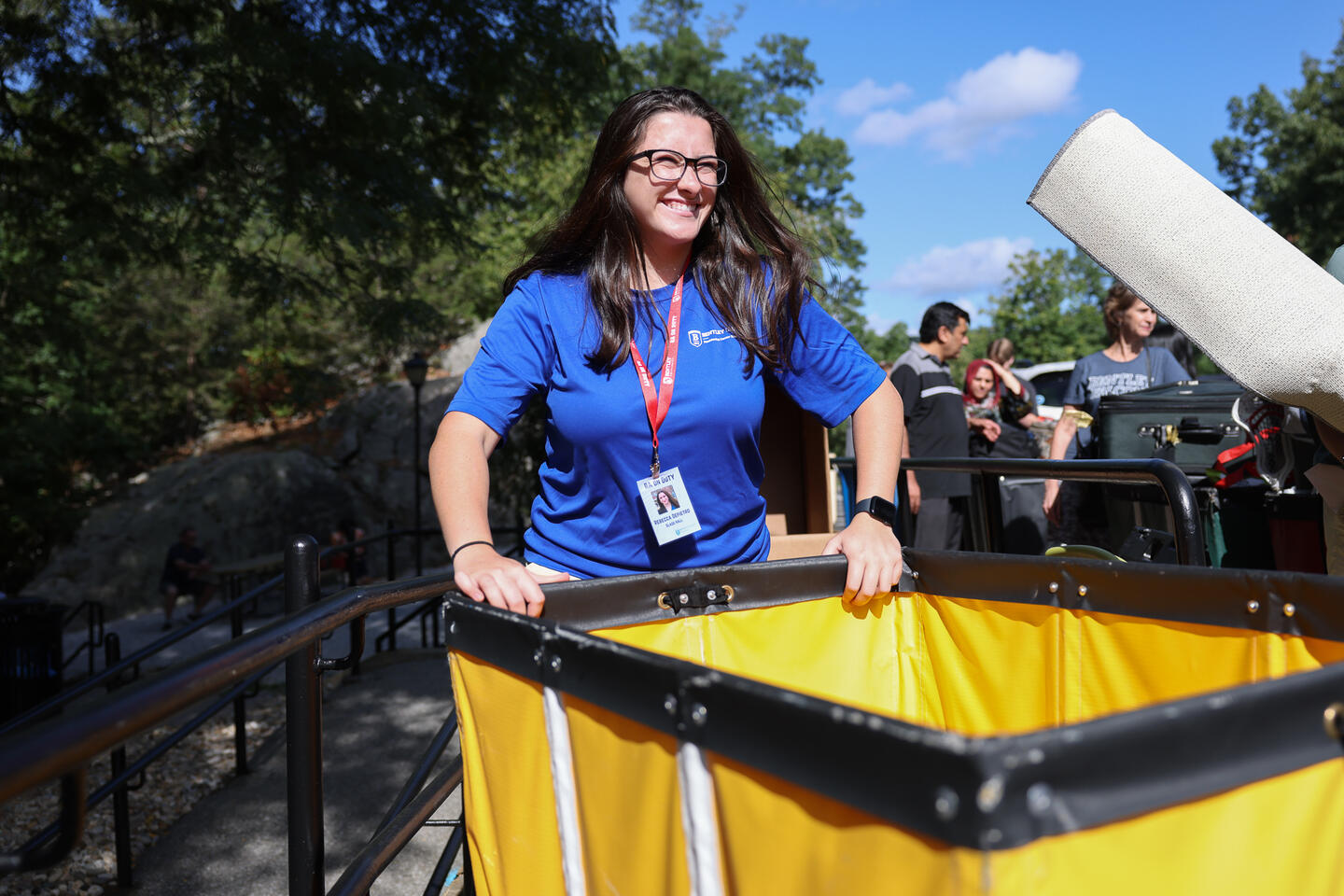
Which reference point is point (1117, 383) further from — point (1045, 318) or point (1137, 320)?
point (1045, 318)

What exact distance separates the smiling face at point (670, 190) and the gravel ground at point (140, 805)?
3.65 m

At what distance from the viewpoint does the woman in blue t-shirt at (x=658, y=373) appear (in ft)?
6.13

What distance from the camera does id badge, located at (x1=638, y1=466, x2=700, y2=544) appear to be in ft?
6.12

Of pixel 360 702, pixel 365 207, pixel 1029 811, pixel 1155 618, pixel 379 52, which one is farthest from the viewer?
pixel 379 52

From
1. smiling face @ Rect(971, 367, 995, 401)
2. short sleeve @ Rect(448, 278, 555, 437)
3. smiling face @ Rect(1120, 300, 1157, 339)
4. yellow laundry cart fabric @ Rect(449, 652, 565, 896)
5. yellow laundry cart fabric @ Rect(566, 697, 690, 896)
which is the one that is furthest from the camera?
smiling face @ Rect(971, 367, 995, 401)

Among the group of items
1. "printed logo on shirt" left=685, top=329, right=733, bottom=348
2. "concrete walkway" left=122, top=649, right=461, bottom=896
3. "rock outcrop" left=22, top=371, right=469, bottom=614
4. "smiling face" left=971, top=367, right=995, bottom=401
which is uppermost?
"smiling face" left=971, top=367, right=995, bottom=401

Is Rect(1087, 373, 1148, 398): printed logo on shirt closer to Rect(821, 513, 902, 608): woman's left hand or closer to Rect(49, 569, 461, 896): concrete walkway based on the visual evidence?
Rect(49, 569, 461, 896): concrete walkway

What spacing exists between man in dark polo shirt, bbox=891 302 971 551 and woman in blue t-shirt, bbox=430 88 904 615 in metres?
3.95

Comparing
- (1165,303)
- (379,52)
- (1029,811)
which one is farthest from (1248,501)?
(379,52)

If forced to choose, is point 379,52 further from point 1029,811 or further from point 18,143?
point 1029,811

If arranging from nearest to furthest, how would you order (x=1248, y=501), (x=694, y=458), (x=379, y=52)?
1. (x=694, y=458)
2. (x=1248, y=501)
3. (x=379, y=52)

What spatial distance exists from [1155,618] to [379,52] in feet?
27.5

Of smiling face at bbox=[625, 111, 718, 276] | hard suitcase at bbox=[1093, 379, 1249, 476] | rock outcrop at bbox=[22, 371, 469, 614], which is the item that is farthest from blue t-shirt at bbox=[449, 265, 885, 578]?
rock outcrop at bbox=[22, 371, 469, 614]

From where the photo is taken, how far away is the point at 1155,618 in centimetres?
147
